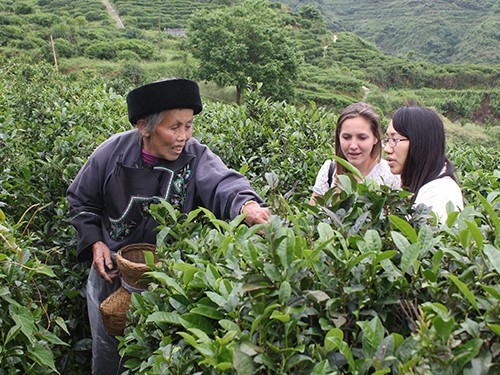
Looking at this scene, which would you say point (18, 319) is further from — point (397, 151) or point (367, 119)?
point (367, 119)

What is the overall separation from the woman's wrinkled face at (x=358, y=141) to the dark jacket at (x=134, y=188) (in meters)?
Result: 0.67

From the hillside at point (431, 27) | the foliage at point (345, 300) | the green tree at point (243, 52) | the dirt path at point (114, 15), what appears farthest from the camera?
the hillside at point (431, 27)

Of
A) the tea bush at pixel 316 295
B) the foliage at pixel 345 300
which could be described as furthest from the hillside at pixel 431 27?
the foliage at pixel 345 300

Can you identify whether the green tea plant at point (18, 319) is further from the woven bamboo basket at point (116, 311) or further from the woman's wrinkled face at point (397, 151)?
the woman's wrinkled face at point (397, 151)

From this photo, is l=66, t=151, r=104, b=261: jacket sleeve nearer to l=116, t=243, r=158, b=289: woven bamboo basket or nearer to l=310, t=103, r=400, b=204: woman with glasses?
l=116, t=243, r=158, b=289: woven bamboo basket

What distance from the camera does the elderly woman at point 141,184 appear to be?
6.76 feet

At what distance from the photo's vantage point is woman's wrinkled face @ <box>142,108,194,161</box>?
6.79 feet

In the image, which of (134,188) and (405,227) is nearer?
(405,227)

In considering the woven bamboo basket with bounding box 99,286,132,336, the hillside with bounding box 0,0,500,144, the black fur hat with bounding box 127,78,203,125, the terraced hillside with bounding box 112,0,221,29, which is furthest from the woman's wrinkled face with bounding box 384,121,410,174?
the terraced hillside with bounding box 112,0,221,29

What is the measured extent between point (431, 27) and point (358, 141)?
228 ft

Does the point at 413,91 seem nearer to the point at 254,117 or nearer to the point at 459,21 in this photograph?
the point at 459,21

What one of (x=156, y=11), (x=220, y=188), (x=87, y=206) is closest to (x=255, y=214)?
(x=220, y=188)

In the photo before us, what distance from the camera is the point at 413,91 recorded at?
4372 centimetres

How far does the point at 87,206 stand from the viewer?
2.25m
